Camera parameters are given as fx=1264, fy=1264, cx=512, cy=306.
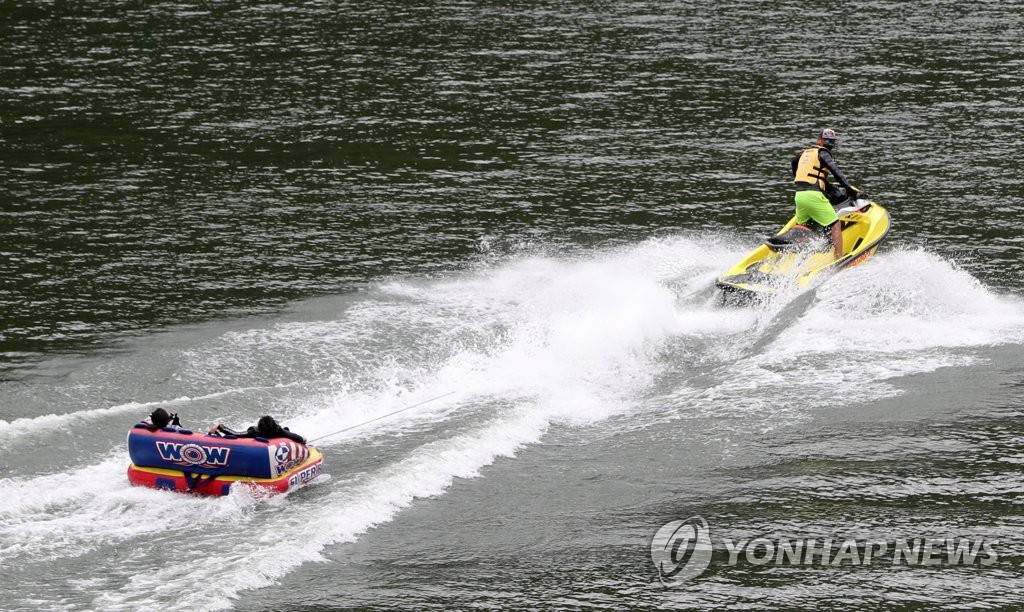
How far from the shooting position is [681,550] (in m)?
11.8

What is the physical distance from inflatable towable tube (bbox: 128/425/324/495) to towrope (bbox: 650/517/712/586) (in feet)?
11.9

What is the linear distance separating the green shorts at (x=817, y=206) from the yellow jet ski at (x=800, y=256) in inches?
10.7

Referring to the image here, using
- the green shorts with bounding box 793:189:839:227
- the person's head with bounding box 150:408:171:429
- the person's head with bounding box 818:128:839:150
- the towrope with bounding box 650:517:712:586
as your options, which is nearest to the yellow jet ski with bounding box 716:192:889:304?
the green shorts with bounding box 793:189:839:227

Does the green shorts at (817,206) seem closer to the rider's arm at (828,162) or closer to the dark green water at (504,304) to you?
the rider's arm at (828,162)

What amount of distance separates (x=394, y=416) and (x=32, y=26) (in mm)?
26050

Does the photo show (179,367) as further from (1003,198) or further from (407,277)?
(1003,198)

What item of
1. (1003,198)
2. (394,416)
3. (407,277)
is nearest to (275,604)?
(394,416)

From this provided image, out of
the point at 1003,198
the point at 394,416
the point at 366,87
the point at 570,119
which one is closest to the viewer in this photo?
the point at 394,416

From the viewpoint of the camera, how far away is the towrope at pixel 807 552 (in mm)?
11633

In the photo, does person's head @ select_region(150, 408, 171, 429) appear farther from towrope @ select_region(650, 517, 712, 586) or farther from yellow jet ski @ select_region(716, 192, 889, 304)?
yellow jet ski @ select_region(716, 192, 889, 304)

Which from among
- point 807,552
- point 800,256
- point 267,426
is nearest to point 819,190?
point 800,256

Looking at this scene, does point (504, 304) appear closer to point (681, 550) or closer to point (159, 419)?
point (159, 419)

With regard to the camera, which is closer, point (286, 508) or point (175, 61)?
point (286, 508)

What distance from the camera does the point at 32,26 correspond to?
35.6 m
